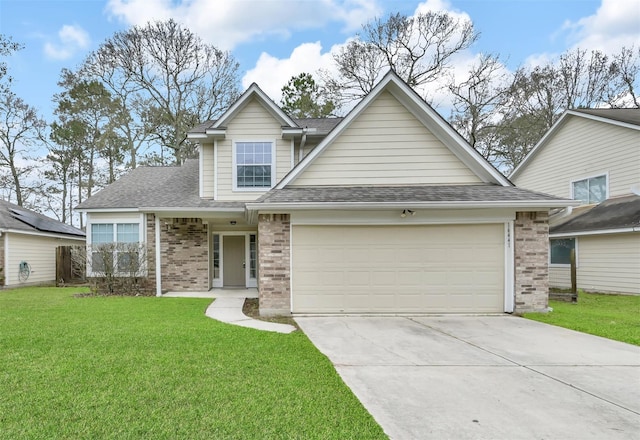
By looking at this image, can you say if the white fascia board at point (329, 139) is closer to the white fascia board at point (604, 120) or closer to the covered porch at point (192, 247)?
the covered porch at point (192, 247)

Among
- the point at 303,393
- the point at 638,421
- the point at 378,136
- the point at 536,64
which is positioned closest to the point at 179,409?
the point at 303,393

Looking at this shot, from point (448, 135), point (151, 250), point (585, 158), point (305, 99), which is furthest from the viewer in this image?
point (305, 99)

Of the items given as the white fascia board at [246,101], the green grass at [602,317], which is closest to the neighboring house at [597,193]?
the green grass at [602,317]

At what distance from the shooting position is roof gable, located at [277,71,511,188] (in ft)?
29.6

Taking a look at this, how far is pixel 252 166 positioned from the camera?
41.2ft

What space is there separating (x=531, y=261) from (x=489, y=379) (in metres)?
5.00

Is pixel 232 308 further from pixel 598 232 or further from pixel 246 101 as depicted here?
pixel 598 232

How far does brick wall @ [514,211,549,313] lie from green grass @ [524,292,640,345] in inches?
12.6

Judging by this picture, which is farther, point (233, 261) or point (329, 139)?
point (233, 261)

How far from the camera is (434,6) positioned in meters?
20.6

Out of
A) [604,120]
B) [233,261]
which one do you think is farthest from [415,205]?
[604,120]

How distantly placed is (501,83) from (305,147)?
15609 mm

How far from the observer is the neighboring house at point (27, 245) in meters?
13.9

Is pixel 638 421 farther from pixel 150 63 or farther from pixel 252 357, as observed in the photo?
pixel 150 63
